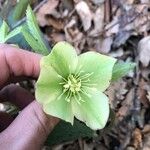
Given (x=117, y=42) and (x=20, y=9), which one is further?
(x=117, y=42)

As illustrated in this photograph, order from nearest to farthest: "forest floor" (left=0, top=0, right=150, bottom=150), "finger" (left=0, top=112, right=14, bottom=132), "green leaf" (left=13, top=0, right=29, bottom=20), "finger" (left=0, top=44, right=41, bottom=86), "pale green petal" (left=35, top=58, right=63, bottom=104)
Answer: "pale green petal" (left=35, top=58, right=63, bottom=104) < "finger" (left=0, top=44, right=41, bottom=86) < "finger" (left=0, top=112, right=14, bottom=132) < "green leaf" (left=13, top=0, right=29, bottom=20) < "forest floor" (left=0, top=0, right=150, bottom=150)

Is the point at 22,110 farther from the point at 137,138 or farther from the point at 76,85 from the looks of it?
the point at 137,138

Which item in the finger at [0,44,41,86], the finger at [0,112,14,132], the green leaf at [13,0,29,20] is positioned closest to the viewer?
the finger at [0,44,41,86]

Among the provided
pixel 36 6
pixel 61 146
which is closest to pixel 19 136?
pixel 61 146

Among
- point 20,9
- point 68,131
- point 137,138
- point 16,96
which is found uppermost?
point 20,9

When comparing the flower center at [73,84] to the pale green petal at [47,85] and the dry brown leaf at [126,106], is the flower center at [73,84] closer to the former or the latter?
the pale green petal at [47,85]

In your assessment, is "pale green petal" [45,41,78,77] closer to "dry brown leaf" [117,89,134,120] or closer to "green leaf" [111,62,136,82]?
"green leaf" [111,62,136,82]

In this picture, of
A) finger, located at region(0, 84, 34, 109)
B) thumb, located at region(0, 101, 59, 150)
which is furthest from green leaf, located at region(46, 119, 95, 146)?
thumb, located at region(0, 101, 59, 150)

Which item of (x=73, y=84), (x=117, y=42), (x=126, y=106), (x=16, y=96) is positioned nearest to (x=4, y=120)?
(x=16, y=96)
